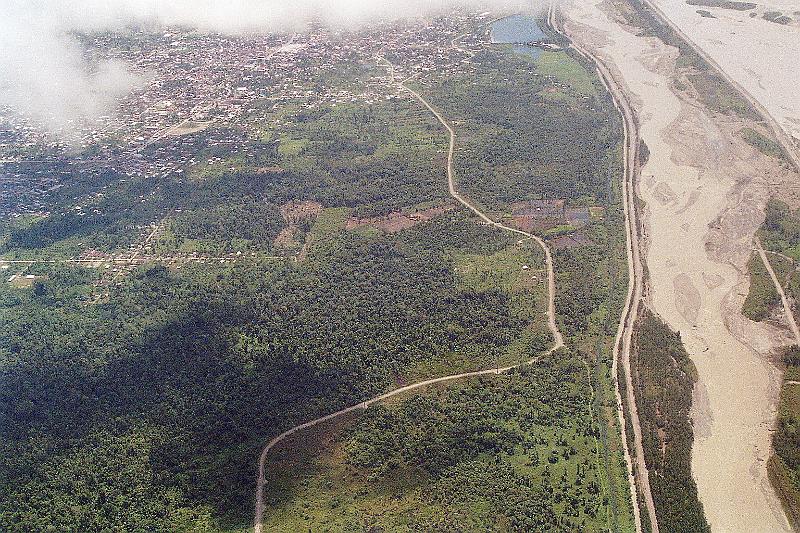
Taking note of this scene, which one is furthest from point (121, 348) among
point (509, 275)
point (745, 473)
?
point (745, 473)

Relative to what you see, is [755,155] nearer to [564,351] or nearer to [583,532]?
[564,351]

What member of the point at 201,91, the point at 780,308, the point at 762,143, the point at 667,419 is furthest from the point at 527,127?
the point at 667,419

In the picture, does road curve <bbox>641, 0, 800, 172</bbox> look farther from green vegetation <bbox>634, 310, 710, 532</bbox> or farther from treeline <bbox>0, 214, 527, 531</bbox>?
treeline <bbox>0, 214, 527, 531</bbox>

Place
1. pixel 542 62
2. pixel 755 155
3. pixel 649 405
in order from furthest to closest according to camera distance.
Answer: pixel 542 62
pixel 755 155
pixel 649 405

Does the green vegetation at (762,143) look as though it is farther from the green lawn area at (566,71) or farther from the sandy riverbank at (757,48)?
the green lawn area at (566,71)

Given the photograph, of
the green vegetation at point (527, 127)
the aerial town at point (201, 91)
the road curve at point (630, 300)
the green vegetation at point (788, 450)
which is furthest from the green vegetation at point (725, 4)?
the green vegetation at point (788, 450)

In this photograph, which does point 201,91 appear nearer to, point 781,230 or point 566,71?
point 566,71
